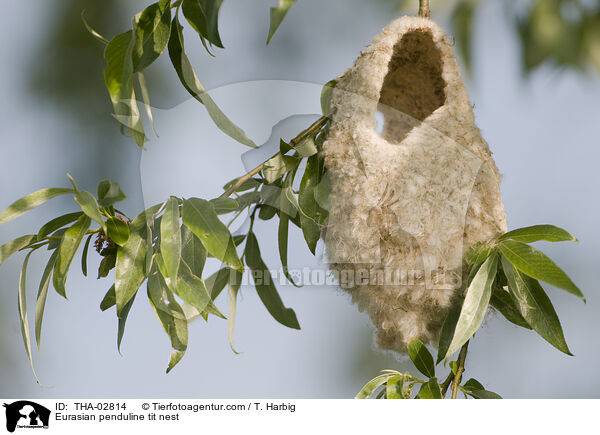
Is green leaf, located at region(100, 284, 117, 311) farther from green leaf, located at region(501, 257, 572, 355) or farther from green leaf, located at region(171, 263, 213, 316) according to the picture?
green leaf, located at region(501, 257, 572, 355)

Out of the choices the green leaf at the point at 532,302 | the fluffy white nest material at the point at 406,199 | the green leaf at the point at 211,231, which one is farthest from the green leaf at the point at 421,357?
the green leaf at the point at 211,231

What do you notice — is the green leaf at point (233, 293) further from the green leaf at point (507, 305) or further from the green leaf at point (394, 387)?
the green leaf at point (507, 305)

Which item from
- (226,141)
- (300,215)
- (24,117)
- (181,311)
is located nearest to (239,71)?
(226,141)

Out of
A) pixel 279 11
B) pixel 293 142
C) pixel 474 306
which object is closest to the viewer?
pixel 279 11

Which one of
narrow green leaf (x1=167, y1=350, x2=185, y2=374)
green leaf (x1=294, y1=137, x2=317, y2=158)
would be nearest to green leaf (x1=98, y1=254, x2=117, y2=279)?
narrow green leaf (x1=167, y1=350, x2=185, y2=374)

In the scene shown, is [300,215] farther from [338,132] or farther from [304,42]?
[304,42]
